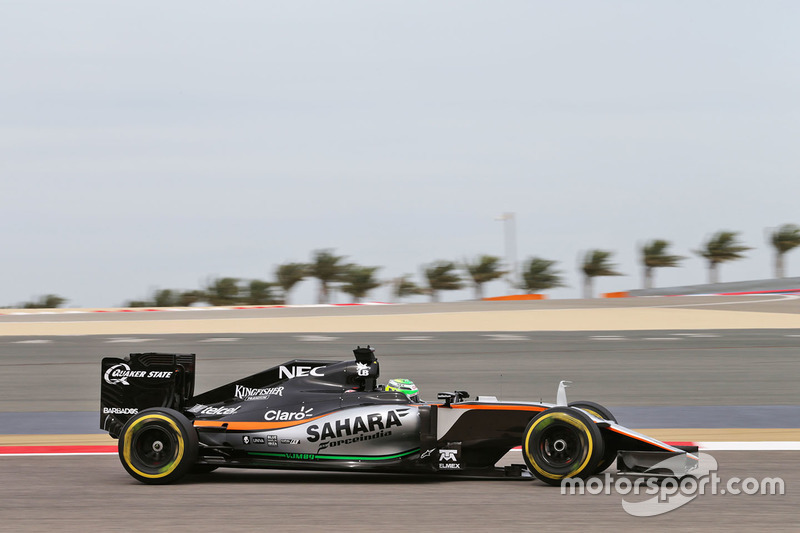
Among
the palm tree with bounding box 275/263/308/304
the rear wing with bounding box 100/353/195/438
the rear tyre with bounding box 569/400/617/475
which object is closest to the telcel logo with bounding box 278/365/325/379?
the rear wing with bounding box 100/353/195/438

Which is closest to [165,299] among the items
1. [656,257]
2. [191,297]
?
[191,297]

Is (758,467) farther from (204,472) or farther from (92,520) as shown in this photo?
(92,520)

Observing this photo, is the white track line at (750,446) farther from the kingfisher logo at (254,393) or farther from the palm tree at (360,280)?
the palm tree at (360,280)

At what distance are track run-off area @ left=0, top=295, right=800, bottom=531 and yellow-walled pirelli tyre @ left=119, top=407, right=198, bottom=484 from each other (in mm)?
142

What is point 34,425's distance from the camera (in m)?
11.2

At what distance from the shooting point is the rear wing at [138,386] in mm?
7535

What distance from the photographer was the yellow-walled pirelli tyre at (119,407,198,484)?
7.02 m

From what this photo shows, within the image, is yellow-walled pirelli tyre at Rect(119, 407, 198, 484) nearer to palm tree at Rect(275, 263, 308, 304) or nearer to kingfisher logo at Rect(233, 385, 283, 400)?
kingfisher logo at Rect(233, 385, 283, 400)

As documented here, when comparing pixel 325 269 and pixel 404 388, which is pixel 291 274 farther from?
pixel 404 388

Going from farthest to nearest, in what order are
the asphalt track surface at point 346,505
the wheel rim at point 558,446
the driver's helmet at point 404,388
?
1. the driver's helmet at point 404,388
2. the wheel rim at point 558,446
3. the asphalt track surface at point 346,505

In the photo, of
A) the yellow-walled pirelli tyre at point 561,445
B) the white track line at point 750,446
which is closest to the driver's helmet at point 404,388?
the yellow-walled pirelli tyre at point 561,445

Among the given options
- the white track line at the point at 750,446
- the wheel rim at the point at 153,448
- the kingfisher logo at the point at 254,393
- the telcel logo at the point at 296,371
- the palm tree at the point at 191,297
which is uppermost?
the palm tree at the point at 191,297

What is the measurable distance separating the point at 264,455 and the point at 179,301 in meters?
45.0

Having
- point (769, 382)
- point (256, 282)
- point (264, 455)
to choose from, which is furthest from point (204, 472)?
point (256, 282)
